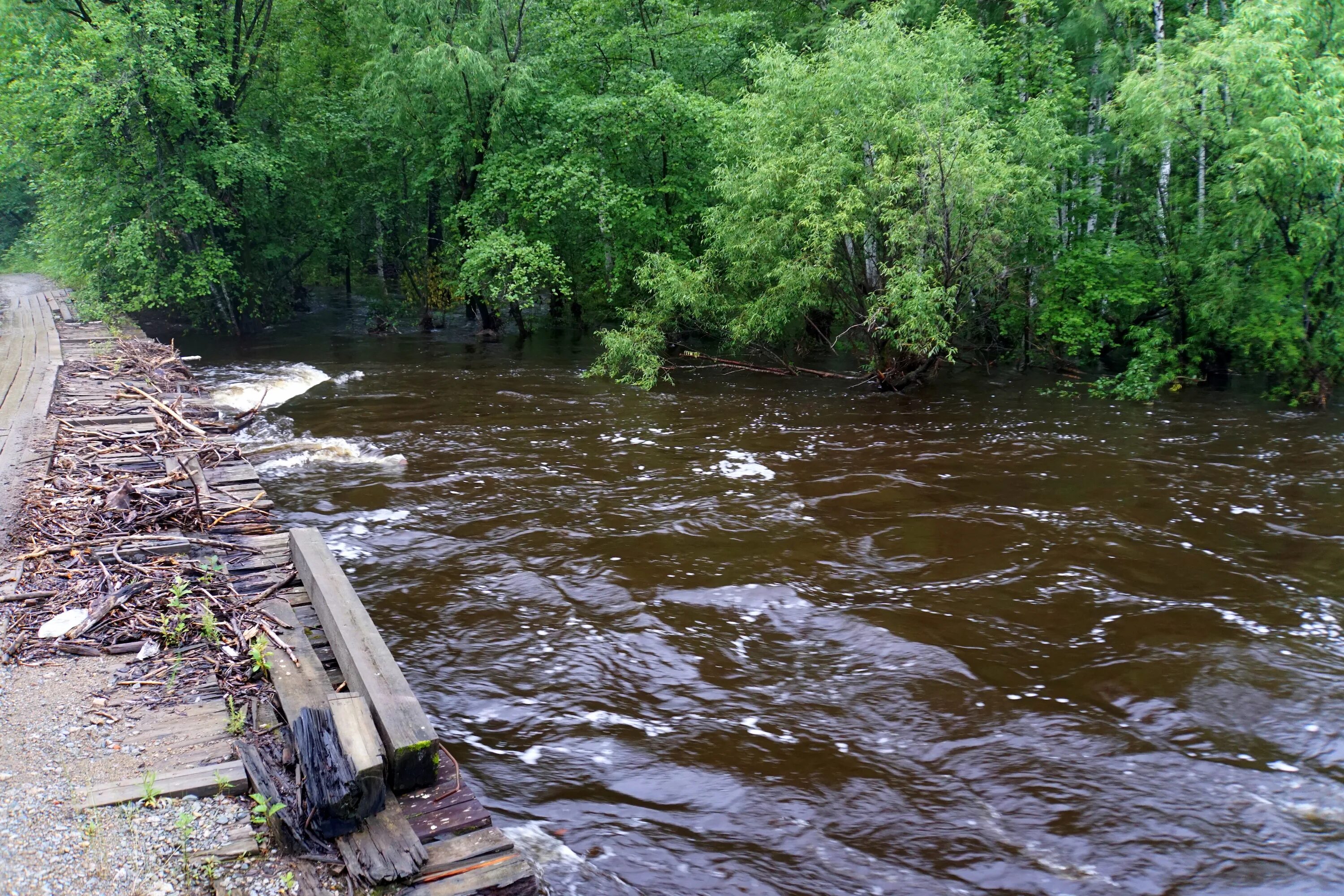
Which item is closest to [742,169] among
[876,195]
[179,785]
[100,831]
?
[876,195]

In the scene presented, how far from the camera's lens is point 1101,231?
1750cm

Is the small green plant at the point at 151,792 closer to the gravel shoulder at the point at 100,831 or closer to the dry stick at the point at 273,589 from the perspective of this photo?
the gravel shoulder at the point at 100,831

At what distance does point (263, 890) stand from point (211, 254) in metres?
20.3

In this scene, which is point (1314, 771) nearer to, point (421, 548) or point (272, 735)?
point (272, 735)

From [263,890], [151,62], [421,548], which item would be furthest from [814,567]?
[151,62]

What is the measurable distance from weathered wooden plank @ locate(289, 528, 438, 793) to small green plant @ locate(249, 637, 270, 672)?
0.38 meters

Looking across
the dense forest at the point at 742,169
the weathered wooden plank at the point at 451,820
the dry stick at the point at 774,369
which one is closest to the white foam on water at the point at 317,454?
the dense forest at the point at 742,169

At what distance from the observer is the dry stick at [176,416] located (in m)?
9.55

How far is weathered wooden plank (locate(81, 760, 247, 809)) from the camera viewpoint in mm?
3664

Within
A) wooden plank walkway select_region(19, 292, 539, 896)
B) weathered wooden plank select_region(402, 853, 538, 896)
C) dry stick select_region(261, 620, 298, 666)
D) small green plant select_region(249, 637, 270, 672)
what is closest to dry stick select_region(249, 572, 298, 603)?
wooden plank walkway select_region(19, 292, 539, 896)

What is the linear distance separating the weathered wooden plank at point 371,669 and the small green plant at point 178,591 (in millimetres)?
739

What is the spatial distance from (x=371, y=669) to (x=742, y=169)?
13906mm

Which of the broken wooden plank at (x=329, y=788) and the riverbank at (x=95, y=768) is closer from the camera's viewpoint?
the riverbank at (x=95, y=768)

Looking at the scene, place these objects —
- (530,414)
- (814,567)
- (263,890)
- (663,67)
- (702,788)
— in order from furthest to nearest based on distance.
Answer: (663,67), (530,414), (814,567), (702,788), (263,890)
